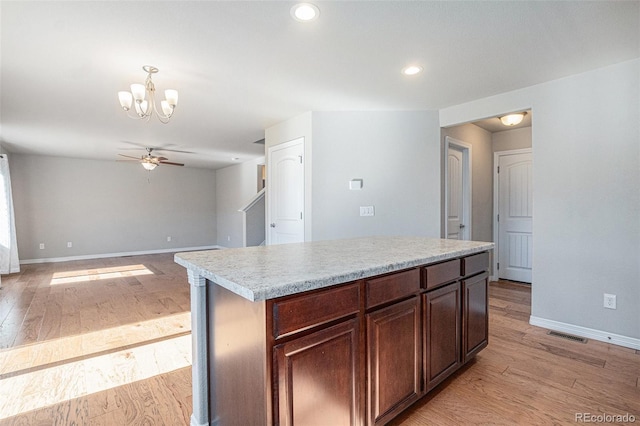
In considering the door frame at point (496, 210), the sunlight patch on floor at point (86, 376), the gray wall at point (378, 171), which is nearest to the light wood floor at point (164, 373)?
the sunlight patch on floor at point (86, 376)

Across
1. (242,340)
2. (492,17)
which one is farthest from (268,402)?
(492,17)

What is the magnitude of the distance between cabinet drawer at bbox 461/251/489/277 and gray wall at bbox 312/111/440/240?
1.60 meters

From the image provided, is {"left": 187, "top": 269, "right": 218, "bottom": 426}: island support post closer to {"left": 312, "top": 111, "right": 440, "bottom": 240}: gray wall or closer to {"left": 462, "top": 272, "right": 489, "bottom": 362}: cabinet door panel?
{"left": 462, "top": 272, "right": 489, "bottom": 362}: cabinet door panel

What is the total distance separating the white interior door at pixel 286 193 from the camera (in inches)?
161

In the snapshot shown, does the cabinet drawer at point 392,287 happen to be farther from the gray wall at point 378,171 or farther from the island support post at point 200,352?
the gray wall at point 378,171

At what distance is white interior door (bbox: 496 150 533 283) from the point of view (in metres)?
4.64

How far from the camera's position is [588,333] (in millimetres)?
2789

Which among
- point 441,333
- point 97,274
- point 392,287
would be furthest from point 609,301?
point 97,274

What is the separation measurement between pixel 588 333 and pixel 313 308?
120 inches

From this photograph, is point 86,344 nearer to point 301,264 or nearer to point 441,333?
point 301,264

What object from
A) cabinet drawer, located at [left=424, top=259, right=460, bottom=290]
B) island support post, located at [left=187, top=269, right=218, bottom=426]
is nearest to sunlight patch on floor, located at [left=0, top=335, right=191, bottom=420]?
island support post, located at [left=187, top=269, right=218, bottom=426]

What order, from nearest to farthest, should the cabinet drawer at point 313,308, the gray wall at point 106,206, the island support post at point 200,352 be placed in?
the cabinet drawer at point 313,308 → the island support post at point 200,352 → the gray wall at point 106,206

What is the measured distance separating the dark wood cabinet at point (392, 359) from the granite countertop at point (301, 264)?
218 mm

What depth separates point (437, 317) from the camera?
5.98 ft
